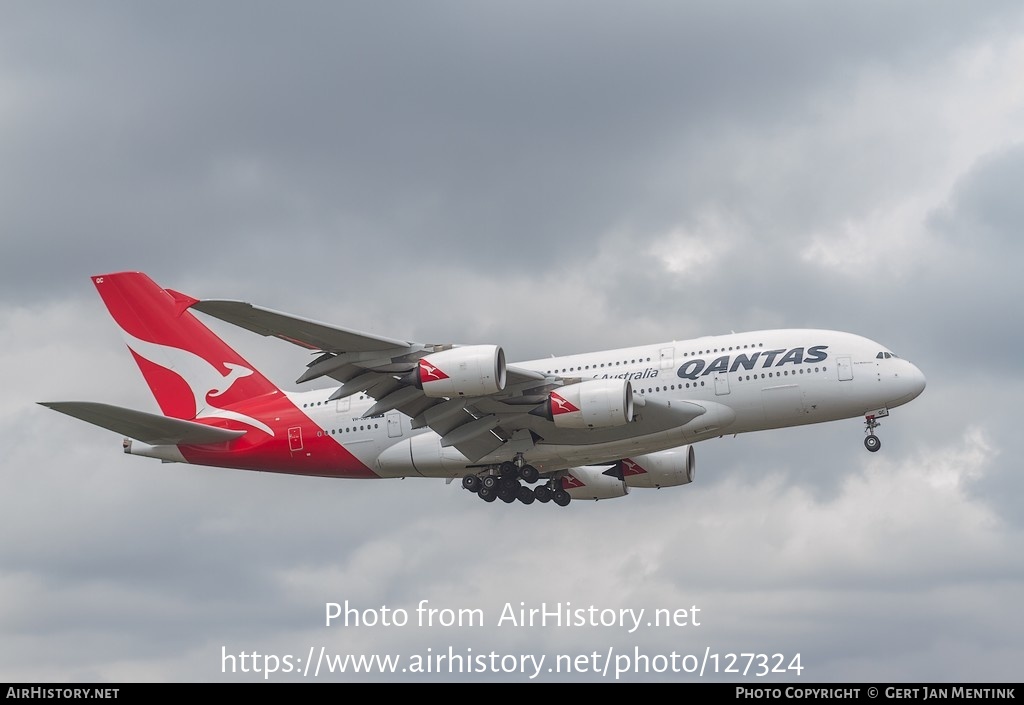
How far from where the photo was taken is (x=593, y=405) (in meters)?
44.8

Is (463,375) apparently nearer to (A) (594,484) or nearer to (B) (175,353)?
(A) (594,484)

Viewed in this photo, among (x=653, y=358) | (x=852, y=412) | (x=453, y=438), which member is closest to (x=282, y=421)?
(x=453, y=438)

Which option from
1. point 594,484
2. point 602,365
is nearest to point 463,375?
point 602,365

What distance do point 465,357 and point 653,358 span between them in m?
8.15

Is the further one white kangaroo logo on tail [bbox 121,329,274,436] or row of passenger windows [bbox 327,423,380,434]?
white kangaroo logo on tail [bbox 121,329,274,436]

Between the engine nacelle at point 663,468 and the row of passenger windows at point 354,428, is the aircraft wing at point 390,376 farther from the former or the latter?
the engine nacelle at point 663,468

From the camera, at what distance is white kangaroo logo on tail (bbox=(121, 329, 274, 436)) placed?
53.0m

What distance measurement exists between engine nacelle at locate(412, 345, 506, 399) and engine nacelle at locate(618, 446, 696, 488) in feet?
47.1

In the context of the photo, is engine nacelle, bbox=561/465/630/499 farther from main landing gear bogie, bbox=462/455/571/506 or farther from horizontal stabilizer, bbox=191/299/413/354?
horizontal stabilizer, bbox=191/299/413/354

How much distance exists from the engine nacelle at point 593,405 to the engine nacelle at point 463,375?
10.0ft

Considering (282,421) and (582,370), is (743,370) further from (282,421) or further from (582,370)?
(282,421)

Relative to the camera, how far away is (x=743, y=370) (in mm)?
46469

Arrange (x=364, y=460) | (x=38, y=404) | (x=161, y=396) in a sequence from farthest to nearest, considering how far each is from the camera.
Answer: (x=161, y=396), (x=364, y=460), (x=38, y=404)

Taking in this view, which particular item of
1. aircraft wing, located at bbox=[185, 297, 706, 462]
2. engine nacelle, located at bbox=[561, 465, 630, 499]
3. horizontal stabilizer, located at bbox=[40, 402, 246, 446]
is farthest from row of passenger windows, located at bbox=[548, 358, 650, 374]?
horizontal stabilizer, located at bbox=[40, 402, 246, 446]
